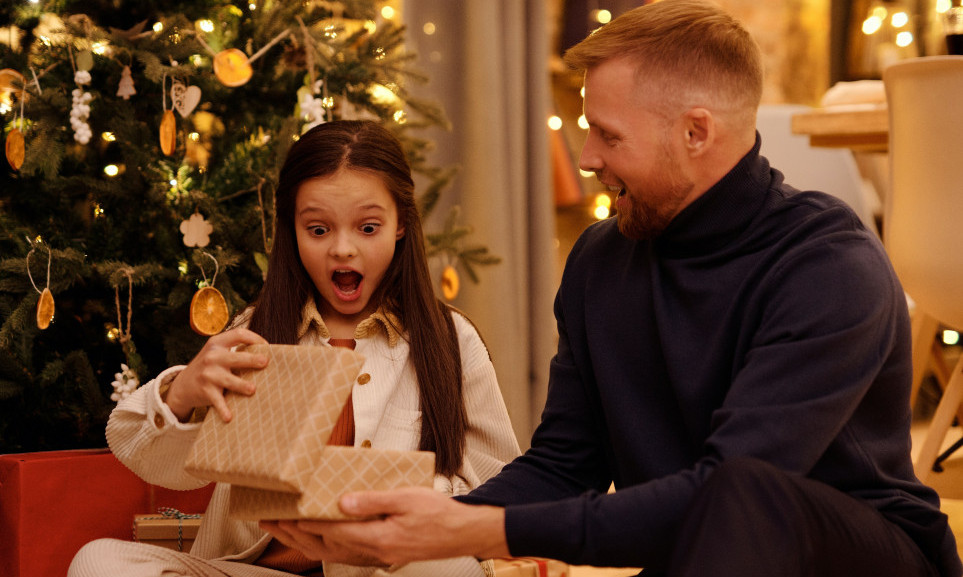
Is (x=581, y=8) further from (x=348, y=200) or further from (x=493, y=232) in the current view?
(x=348, y=200)

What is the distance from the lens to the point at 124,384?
179 centimetres

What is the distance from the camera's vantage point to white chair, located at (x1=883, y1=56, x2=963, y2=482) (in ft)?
6.88

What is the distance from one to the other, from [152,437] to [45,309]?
469 millimetres

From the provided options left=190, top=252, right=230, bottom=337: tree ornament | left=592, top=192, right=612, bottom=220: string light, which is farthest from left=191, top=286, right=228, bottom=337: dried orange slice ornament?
left=592, top=192, right=612, bottom=220: string light

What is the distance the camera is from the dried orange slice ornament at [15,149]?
1745 millimetres

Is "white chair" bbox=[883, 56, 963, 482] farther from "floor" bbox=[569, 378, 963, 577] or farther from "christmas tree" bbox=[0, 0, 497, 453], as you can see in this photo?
"christmas tree" bbox=[0, 0, 497, 453]

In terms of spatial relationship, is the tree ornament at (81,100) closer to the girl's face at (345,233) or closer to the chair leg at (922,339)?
the girl's face at (345,233)

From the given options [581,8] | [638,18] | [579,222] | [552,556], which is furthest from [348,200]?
[579,222]

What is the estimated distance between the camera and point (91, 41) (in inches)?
72.1

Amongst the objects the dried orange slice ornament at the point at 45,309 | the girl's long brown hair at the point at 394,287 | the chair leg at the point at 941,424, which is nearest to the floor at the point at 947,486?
the chair leg at the point at 941,424

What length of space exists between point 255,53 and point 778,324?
1276mm

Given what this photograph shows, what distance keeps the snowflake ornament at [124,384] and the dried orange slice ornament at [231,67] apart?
572mm

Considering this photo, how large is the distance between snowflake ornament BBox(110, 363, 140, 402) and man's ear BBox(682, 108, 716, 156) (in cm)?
110

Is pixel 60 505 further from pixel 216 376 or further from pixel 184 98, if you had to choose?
pixel 184 98
